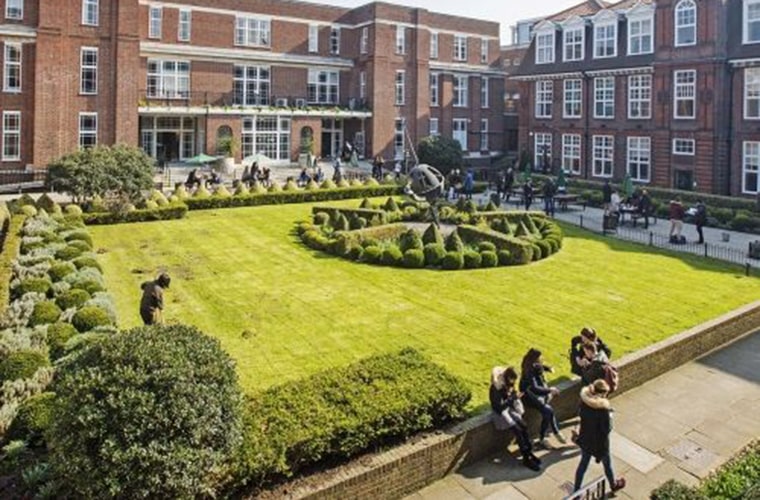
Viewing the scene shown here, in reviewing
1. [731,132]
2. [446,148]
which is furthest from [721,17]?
[446,148]

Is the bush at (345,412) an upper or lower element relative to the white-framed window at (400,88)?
lower

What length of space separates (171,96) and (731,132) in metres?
34.3

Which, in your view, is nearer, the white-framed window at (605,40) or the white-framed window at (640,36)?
the white-framed window at (640,36)

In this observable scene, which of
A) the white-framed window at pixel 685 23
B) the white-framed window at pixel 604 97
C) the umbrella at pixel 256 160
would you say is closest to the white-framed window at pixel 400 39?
the umbrella at pixel 256 160

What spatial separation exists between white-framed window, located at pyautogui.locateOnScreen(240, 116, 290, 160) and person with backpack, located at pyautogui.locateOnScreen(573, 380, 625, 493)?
3952 cm

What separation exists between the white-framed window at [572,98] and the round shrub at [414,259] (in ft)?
93.5

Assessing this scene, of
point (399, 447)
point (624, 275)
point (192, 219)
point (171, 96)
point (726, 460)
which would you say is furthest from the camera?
point (171, 96)

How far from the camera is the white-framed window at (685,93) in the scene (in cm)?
3569

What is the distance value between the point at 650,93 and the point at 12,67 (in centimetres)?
3691

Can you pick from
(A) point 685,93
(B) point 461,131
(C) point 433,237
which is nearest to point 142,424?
(C) point 433,237

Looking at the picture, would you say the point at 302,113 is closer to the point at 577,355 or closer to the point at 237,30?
the point at 237,30

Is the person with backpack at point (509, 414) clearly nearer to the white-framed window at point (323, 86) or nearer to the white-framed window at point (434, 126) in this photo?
the white-framed window at point (323, 86)

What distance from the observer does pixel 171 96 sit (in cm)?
4344

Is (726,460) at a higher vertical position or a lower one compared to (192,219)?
lower
